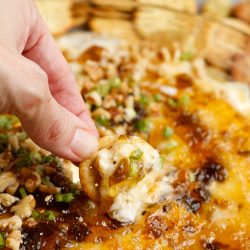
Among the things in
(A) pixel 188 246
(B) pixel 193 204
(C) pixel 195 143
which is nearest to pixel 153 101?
(C) pixel 195 143

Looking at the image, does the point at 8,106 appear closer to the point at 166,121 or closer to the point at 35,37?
the point at 35,37

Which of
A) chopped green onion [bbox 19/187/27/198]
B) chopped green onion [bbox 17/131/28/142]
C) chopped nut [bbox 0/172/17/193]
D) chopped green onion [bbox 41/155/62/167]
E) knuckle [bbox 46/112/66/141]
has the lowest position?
chopped green onion [bbox 41/155/62/167]

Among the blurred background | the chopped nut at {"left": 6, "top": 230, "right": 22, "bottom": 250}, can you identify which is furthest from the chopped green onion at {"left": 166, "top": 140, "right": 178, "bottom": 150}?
the blurred background

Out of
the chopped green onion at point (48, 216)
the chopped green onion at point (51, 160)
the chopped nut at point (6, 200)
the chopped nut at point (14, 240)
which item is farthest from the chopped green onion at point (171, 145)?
the chopped nut at point (14, 240)

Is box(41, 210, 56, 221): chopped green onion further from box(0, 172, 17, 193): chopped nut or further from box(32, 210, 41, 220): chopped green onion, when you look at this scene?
box(0, 172, 17, 193): chopped nut

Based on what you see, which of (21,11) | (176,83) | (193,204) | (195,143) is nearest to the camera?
(21,11)

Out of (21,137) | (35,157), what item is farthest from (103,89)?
(35,157)
